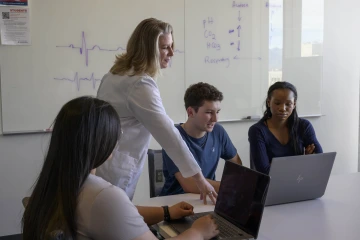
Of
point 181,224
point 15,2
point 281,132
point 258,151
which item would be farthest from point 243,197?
point 15,2

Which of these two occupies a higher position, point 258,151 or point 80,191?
point 80,191

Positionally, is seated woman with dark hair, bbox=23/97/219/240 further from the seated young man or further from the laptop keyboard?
the seated young man

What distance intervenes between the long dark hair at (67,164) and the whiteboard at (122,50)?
2031 millimetres

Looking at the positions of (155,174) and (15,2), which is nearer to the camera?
(155,174)

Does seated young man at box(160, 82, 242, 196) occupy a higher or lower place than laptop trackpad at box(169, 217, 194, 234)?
higher

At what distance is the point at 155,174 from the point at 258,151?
1.81 feet

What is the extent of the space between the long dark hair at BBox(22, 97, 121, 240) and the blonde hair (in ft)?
2.79

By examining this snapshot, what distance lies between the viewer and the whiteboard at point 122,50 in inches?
118

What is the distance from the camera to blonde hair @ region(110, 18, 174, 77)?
1973mm

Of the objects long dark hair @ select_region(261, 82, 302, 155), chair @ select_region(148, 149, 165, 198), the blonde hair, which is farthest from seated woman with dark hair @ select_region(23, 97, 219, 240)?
long dark hair @ select_region(261, 82, 302, 155)

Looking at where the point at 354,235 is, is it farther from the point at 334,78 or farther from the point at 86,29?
the point at 334,78

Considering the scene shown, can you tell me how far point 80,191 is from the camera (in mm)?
1093

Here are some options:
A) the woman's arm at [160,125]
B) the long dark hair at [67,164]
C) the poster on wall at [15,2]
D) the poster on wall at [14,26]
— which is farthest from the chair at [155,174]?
the poster on wall at [15,2]

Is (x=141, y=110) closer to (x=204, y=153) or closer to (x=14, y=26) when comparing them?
(x=204, y=153)
